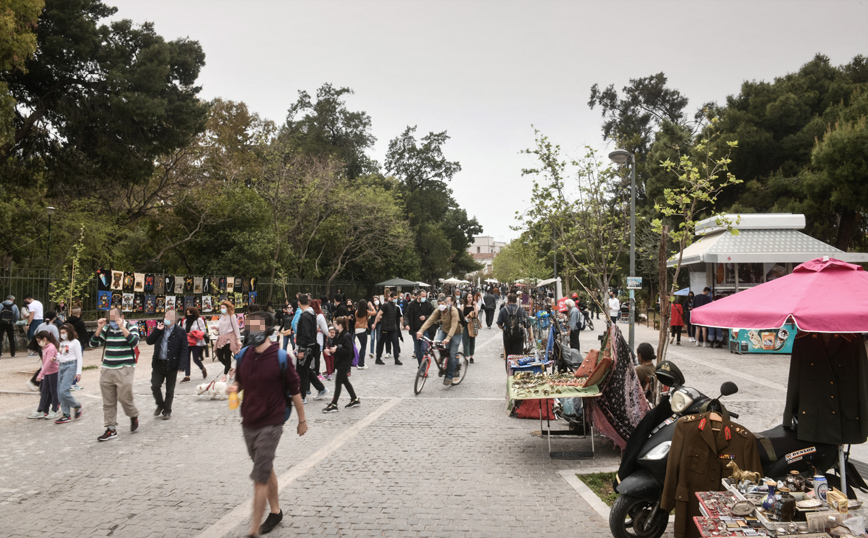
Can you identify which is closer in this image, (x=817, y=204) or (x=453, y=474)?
(x=453, y=474)

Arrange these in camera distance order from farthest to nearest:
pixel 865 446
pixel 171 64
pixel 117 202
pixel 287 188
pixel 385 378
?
pixel 287 188, pixel 117 202, pixel 171 64, pixel 385 378, pixel 865 446

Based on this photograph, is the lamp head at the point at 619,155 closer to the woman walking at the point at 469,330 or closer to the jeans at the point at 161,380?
the woman walking at the point at 469,330

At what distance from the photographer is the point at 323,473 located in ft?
19.9

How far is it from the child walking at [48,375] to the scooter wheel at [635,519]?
27.1 ft

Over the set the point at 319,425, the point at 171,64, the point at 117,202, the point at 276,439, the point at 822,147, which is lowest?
the point at 319,425

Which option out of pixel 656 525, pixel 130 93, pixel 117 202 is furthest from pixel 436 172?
pixel 656 525

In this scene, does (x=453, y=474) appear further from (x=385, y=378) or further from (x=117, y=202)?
(x=117, y=202)

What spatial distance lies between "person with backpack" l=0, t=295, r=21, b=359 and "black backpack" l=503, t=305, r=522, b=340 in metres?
14.0

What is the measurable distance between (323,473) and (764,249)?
18.7 metres

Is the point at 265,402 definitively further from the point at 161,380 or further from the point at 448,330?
the point at 448,330

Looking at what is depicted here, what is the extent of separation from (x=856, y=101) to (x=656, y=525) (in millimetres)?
29382

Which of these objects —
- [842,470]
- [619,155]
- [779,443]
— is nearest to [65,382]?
[779,443]

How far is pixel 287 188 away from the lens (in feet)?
105

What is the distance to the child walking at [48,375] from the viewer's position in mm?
8680
